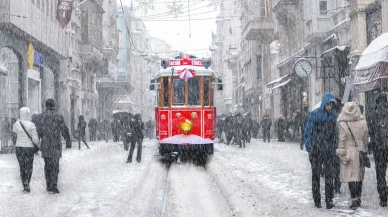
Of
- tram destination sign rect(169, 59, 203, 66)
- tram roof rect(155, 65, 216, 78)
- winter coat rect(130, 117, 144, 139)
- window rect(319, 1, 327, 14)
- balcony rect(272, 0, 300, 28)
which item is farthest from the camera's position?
balcony rect(272, 0, 300, 28)

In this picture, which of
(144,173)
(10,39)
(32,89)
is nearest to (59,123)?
(144,173)

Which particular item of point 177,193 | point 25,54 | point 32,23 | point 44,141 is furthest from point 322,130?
point 25,54

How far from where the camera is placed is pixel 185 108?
63.4ft

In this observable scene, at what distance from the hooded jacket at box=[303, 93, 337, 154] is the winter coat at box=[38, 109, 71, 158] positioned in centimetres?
448

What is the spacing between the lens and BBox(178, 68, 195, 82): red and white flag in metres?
19.6

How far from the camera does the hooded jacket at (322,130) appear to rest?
29.9ft

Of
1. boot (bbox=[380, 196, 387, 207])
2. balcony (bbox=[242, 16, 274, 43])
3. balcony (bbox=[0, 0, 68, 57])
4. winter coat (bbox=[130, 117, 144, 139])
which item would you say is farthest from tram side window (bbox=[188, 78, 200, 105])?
balcony (bbox=[242, 16, 274, 43])

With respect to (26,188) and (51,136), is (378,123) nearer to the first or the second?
(51,136)

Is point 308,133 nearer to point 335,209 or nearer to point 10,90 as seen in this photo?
point 335,209

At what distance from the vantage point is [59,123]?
11.3 metres

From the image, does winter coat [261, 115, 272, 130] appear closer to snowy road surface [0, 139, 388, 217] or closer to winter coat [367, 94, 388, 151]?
snowy road surface [0, 139, 388, 217]

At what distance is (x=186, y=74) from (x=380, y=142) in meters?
10.8

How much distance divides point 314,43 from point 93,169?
1711 cm

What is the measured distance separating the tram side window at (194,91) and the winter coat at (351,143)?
10.7 metres
